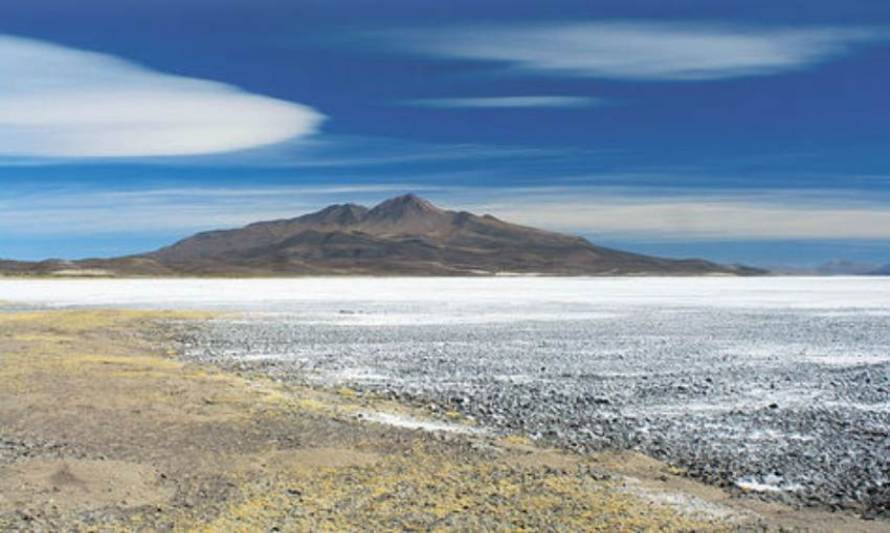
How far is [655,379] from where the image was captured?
760 inches

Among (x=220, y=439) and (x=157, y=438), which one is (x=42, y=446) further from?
(x=220, y=439)

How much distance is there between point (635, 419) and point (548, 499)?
535cm

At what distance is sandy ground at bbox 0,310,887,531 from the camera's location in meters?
8.88

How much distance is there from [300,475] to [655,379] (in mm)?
10819

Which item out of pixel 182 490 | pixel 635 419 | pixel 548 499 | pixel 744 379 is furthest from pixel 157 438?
pixel 744 379

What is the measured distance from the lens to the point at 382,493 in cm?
978

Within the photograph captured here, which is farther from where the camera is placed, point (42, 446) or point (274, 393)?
point (274, 393)

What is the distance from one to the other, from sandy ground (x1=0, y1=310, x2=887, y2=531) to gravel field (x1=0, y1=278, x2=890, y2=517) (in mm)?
1061

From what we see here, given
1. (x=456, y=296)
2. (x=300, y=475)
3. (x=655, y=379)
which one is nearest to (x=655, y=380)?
(x=655, y=379)

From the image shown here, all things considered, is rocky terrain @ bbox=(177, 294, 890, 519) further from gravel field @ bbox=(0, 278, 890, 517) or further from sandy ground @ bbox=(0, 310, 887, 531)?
sandy ground @ bbox=(0, 310, 887, 531)

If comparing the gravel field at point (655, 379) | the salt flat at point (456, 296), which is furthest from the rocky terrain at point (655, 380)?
the salt flat at point (456, 296)

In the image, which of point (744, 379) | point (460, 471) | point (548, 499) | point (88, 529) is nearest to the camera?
point (88, 529)

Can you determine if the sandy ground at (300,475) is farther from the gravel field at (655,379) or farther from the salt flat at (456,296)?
the salt flat at (456,296)

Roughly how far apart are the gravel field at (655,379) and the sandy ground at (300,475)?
3.48 feet
